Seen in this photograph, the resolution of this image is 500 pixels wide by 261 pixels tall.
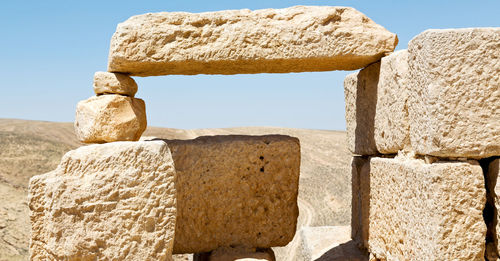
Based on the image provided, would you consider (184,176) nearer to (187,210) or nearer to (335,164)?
(187,210)

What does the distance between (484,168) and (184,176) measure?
1886mm

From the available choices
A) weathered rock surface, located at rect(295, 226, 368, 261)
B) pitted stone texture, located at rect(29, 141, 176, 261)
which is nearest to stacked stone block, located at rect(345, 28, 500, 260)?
weathered rock surface, located at rect(295, 226, 368, 261)

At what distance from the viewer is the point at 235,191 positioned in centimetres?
323

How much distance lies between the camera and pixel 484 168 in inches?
87.0

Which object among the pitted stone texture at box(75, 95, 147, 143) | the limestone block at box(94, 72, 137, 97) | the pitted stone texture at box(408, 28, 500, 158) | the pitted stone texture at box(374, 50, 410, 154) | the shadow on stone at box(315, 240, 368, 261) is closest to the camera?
the pitted stone texture at box(408, 28, 500, 158)

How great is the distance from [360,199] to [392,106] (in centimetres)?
103

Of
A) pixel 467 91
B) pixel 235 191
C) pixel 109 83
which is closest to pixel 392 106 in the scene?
pixel 467 91

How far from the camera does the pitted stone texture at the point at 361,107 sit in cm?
309

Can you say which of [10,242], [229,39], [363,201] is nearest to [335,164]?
[10,242]

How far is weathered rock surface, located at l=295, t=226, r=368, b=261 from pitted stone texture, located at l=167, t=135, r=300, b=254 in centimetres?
54

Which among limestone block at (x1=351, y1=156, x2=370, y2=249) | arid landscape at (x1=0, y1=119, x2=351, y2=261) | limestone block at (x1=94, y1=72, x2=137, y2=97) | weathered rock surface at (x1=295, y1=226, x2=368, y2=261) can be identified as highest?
limestone block at (x1=94, y1=72, x2=137, y2=97)

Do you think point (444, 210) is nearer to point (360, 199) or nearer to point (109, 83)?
point (360, 199)

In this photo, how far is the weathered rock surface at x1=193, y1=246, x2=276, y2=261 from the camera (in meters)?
3.06

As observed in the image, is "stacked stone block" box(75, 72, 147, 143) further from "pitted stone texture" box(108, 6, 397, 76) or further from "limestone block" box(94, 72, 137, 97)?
"pitted stone texture" box(108, 6, 397, 76)
